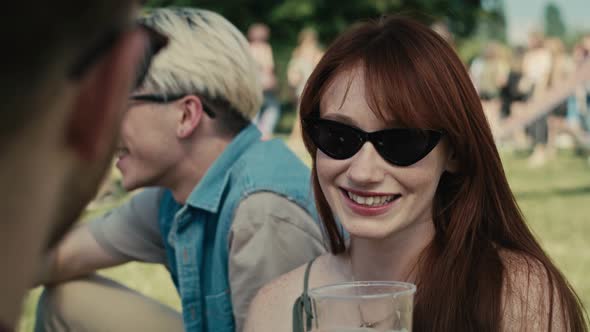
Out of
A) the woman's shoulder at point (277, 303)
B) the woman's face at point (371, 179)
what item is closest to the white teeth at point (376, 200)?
the woman's face at point (371, 179)

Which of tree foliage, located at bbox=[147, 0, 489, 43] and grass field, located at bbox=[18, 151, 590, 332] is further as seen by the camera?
tree foliage, located at bbox=[147, 0, 489, 43]

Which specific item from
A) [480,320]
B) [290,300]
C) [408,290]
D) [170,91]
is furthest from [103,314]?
[408,290]

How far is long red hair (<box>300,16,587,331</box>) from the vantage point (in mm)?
2375

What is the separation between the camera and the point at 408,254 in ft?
8.41

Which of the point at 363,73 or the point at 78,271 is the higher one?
the point at 363,73

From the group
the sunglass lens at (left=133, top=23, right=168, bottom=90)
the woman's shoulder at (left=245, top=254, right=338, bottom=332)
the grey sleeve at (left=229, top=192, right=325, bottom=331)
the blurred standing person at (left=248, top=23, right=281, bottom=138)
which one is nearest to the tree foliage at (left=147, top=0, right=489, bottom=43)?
the blurred standing person at (left=248, top=23, right=281, bottom=138)

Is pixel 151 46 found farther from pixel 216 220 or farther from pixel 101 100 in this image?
pixel 216 220

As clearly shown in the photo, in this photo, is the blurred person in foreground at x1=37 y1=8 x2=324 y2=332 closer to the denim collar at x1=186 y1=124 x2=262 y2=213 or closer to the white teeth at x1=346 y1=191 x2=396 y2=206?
the denim collar at x1=186 y1=124 x2=262 y2=213

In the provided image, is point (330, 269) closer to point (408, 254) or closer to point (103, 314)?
point (408, 254)

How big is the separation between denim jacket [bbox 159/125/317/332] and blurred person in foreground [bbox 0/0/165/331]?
236 centimetres

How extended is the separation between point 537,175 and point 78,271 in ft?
38.0

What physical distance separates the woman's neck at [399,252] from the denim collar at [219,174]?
0.81m

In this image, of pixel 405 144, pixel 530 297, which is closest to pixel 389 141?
pixel 405 144

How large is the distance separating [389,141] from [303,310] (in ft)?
1.85
